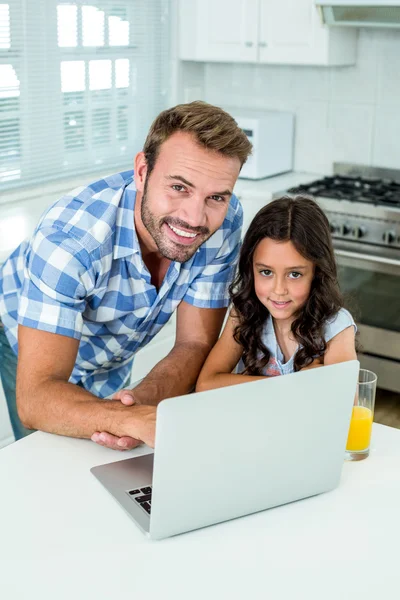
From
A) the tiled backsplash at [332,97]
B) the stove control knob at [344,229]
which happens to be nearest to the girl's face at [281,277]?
the stove control knob at [344,229]

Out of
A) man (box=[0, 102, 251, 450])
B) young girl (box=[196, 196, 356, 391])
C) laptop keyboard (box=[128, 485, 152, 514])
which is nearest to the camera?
laptop keyboard (box=[128, 485, 152, 514])

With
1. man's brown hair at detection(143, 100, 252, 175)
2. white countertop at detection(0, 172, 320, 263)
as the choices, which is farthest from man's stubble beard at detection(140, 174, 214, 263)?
white countertop at detection(0, 172, 320, 263)

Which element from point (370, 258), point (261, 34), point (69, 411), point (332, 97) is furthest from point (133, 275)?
point (332, 97)

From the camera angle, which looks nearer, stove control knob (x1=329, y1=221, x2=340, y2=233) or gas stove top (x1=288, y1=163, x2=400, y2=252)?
gas stove top (x1=288, y1=163, x2=400, y2=252)

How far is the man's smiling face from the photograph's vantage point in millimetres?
1568

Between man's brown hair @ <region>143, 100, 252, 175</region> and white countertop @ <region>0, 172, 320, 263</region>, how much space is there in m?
1.12

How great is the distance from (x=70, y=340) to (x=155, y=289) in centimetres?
28

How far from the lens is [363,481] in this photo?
125cm

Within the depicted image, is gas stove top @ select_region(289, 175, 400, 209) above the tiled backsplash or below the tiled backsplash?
below

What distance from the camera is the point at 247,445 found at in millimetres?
1062

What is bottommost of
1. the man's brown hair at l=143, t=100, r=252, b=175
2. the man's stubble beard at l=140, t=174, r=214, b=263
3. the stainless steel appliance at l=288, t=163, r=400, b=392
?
the stainless steel appliance at l=288, t=163, r=400, b=392

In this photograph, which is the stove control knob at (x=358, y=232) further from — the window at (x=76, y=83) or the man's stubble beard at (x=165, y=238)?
the man's stubble beard at (x=165, y=238)

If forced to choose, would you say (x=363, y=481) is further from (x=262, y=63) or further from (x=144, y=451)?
(x=262, y=63)

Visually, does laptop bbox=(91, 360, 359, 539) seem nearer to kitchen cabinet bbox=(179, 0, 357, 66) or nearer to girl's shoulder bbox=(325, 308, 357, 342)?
girl's shoulder bbox=(325, 308, 357, 342)
